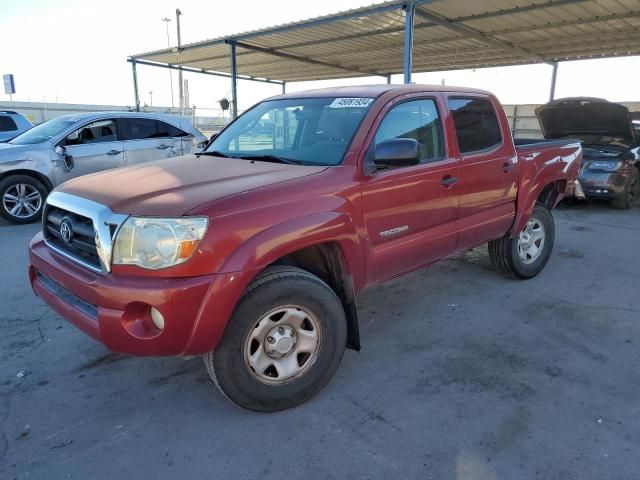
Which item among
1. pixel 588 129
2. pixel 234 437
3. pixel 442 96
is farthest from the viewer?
pixel 588 129

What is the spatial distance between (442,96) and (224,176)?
1981 millimetres

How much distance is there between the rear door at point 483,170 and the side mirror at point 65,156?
653cm

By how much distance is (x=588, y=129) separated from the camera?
8773 mm

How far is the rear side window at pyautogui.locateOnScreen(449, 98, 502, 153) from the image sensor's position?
3.93 meters

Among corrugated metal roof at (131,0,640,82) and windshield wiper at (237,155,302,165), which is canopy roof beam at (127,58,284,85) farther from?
windshield wiper at (237,155,302,165)

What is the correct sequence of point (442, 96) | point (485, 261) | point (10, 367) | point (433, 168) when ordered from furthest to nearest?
point (485, 261), point (442, 96), point (433, 168), point (10, 367)

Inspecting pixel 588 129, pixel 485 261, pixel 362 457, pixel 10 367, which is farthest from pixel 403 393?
pixel 588 129

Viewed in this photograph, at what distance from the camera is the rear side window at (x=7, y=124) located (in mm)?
11234

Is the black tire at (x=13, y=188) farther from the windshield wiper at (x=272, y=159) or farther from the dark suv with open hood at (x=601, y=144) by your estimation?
the dark suv with open hood at (x=601, y=144)

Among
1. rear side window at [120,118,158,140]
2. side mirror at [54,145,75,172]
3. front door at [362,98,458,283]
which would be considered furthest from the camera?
rear side window at [120,118,158,140]

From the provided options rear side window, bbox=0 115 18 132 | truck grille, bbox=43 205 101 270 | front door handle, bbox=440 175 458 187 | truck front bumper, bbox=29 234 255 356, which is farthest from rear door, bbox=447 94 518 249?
rear side window, bbox=0 115 18 132

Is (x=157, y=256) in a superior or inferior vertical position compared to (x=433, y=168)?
inferior

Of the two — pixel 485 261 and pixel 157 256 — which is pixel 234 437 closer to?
pixel 157 256

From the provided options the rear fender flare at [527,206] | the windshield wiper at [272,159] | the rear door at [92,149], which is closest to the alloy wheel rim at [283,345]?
the windshield wiper at [272,159]
